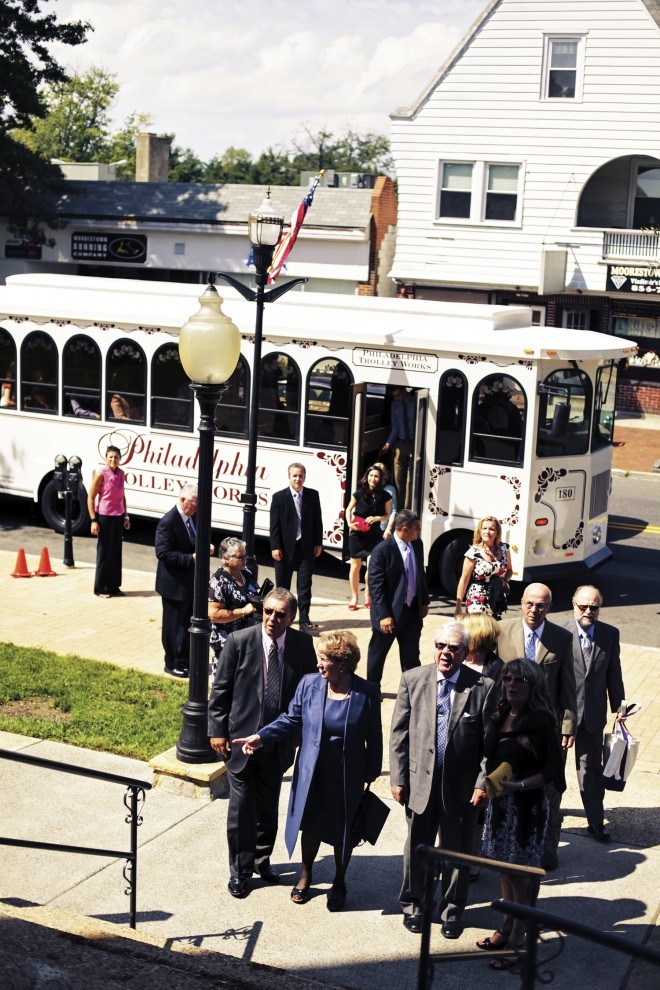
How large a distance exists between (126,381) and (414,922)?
11175 millimetres

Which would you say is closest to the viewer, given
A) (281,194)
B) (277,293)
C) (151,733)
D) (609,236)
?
(151,733)

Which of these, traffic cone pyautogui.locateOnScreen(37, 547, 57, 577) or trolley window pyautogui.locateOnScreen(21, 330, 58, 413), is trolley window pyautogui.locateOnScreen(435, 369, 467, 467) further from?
trolley window pyautogui.locateOnScreen(21, 330, 58, 413)

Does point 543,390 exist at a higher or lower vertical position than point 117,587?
higher

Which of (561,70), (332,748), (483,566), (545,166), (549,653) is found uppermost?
(561,70)

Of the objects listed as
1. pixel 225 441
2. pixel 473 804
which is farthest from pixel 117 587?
pixel 473 804

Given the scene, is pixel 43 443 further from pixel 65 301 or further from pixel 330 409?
pixel 330 409

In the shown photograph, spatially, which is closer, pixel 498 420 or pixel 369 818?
pixel 369 818

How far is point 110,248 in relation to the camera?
123 feet

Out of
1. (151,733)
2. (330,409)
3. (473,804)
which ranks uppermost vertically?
(330,409)

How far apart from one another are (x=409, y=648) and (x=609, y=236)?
21826 mm

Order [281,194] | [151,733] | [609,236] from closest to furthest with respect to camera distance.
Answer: [151,733] → [609,236] → [281,194]

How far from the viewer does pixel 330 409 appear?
50.9 feet

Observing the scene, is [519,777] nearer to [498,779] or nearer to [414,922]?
[498,779]

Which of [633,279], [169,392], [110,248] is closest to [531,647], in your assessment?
[169,392]
